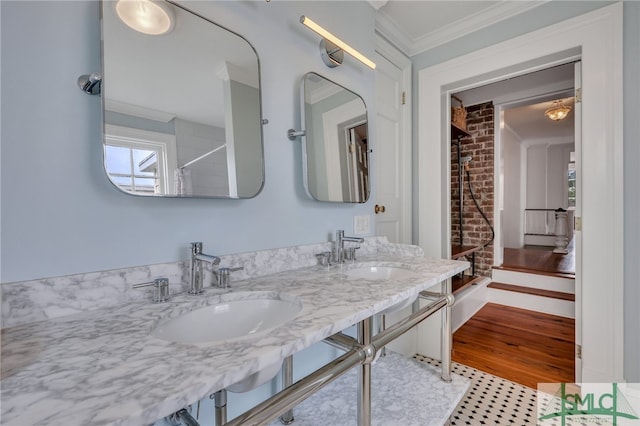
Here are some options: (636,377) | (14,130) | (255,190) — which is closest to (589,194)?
(636,377)

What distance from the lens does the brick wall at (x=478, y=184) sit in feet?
11.4

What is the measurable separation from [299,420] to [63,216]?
1.08m

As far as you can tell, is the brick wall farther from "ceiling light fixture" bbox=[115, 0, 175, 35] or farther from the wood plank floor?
"ceiling light fixture" bbox=[115, 0, 175, 35]

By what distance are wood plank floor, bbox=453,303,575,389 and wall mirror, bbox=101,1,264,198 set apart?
210cm

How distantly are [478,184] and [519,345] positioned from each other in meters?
1.94

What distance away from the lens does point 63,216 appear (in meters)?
0.72

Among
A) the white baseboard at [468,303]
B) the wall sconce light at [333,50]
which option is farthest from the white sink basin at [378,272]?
the white baseboard at [468,303]

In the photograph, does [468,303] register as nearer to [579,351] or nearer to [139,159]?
[579,351]

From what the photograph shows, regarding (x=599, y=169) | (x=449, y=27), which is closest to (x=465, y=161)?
(x=449, y=27)

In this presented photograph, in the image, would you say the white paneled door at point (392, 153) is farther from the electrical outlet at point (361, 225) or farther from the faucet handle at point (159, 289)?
the faucet handle at point (159, 289)

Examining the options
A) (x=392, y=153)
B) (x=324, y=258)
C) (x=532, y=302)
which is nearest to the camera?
(x=324, y=258)

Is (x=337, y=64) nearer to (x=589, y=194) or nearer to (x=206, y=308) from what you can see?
(x=206, y=308)

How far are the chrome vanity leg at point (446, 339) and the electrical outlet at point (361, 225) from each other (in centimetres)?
51

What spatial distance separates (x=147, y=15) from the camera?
2.83 feet
